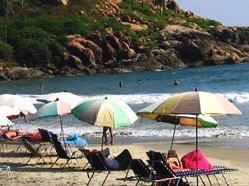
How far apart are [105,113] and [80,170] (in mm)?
1862

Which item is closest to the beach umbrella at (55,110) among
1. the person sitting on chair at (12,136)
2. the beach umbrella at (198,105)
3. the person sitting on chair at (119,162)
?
the person sitting on chair at (12,136)

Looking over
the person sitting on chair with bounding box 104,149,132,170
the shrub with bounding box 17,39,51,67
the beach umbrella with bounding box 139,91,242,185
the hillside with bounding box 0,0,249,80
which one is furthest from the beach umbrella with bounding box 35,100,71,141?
the shrub with bounding box 17,39,51,67

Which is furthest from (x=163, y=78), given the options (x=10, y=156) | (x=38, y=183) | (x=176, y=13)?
(x=38, y=183)

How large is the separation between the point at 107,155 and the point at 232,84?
52.8 meters

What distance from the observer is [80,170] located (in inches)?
639

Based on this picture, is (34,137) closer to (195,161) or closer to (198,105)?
(195,161)

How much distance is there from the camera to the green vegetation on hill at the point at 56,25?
96.1 meters

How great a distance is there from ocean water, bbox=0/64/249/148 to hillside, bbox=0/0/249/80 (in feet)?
24.9

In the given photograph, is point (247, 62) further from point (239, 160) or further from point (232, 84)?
point (239, 160)

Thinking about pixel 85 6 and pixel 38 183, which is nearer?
pixel 38 183

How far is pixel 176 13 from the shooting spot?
125062 mm

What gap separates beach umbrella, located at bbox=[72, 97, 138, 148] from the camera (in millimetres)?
15266

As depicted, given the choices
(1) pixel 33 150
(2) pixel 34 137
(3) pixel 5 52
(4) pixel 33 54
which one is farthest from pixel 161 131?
(3) pixel 5 52

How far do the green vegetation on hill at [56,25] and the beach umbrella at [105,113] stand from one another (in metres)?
78.4
